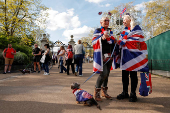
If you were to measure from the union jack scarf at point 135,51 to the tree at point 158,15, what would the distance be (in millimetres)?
22055

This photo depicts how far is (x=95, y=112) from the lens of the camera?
9.23ft

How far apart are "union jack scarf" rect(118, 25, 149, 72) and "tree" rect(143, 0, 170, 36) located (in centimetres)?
2206

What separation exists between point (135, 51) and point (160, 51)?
6.51 m

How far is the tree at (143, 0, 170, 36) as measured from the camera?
23375mm

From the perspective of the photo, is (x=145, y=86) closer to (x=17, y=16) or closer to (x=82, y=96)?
(x=82, y=96)

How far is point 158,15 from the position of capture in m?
23.8

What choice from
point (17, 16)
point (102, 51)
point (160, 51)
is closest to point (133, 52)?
point (102, 51)

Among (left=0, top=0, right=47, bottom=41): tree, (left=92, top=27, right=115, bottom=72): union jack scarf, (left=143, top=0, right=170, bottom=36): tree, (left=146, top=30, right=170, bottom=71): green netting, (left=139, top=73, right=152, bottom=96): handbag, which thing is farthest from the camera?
(left=143, top=0, right=170, bottom=36): tree

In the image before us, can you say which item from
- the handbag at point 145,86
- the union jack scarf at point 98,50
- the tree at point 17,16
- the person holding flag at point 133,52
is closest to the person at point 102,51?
the union jack scarf at point 98,50

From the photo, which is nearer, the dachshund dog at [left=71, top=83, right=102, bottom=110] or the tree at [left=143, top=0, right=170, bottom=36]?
the dachshund dog at [left=71, top=83, right=102, bottom=110]

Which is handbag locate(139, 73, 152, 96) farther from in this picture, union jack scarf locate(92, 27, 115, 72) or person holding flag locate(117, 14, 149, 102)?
union jack scarf locate(92, 27, 115, 72)

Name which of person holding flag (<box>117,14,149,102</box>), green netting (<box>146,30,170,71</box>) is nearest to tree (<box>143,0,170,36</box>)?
green netting (<box>146,30,170,71</box>)

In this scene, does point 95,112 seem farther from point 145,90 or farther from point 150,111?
point 145,90

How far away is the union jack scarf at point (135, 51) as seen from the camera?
3447 millimetres
